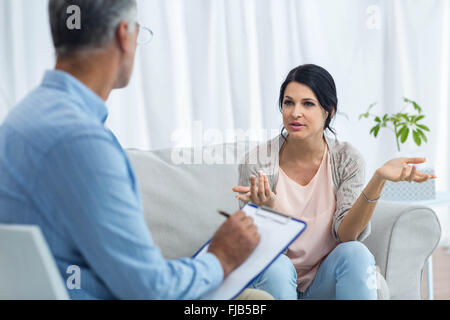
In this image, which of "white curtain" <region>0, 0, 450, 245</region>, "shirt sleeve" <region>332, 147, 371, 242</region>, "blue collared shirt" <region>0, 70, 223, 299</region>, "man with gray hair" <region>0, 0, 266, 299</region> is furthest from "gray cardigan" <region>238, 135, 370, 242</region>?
"white curtain" <region>0, 0, 450, 245</region>

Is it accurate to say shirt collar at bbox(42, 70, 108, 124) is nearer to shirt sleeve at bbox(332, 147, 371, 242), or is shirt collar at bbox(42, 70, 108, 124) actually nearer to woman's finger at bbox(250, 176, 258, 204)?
woman's finger at bbox(250, 176, 258, 204)

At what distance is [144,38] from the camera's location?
1124mm

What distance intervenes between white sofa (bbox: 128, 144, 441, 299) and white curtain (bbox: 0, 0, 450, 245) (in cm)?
80

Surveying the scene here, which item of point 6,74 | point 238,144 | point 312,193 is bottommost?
point 312,193

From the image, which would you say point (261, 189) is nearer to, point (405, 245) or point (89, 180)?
point (405, 245)

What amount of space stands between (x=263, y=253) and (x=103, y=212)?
33cm

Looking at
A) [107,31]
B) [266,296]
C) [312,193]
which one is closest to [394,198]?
[312,193]

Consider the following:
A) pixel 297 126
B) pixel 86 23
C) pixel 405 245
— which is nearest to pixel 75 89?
pixel 86 23

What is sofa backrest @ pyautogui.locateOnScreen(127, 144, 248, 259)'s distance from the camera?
1618mm

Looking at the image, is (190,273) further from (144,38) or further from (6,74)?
(6,74)

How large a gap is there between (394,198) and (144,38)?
151 cm

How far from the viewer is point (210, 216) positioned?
167 centimetres

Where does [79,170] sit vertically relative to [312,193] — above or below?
above

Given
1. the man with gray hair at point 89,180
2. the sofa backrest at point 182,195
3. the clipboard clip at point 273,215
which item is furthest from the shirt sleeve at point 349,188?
the man with gray hair at point 89,180
